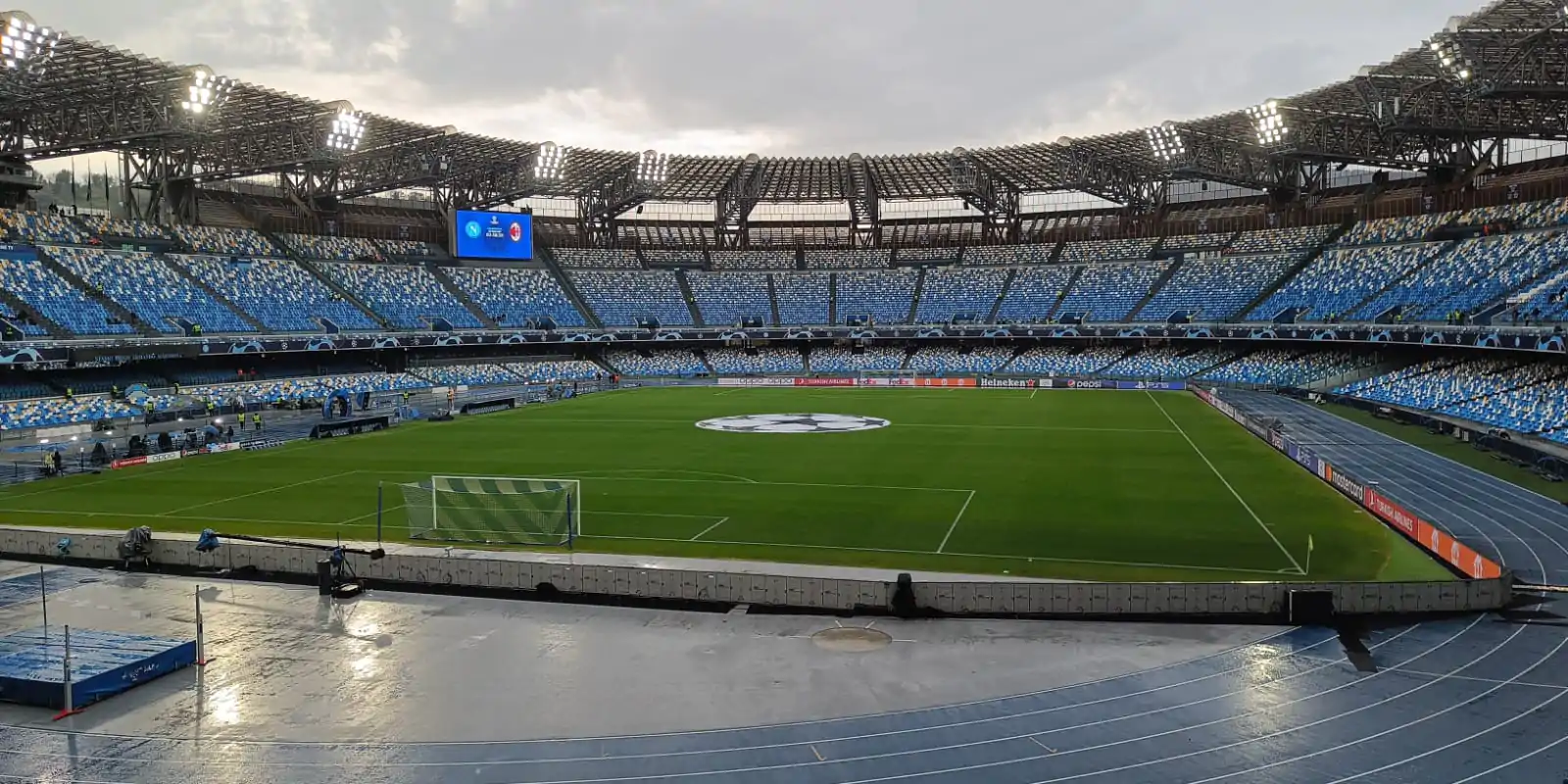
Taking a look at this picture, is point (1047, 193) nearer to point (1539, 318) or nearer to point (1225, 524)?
point (1539, 318)

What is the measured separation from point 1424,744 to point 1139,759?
4323mm

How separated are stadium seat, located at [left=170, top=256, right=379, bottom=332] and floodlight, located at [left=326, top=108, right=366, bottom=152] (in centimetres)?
1407

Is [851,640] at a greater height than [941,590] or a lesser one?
lesser

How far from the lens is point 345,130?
65.4 m

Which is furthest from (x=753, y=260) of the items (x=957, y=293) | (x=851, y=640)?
(x=851, y=640)

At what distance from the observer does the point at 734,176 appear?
9725 cm

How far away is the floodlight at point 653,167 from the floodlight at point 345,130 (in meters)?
28.6

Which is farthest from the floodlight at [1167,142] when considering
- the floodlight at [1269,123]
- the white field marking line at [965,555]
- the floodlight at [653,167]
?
the white field marking line at [965,555]

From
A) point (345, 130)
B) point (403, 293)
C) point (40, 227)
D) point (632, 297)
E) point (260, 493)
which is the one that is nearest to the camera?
point (260, 493)

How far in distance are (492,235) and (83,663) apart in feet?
255

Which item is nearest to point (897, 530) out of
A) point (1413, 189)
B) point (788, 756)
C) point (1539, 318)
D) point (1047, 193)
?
point (788, 756)

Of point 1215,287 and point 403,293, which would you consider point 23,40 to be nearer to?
point 403,293

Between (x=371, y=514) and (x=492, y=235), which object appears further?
(x=492, y=235)

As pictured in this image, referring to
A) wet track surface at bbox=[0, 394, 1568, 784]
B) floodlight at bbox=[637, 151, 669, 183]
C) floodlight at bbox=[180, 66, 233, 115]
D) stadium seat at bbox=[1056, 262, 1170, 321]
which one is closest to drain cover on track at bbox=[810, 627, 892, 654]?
wet track surface at bbox=[0, 394, 1568, 784]
